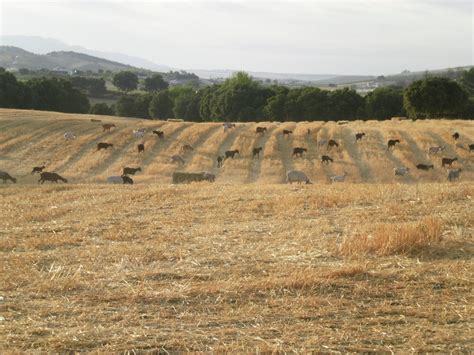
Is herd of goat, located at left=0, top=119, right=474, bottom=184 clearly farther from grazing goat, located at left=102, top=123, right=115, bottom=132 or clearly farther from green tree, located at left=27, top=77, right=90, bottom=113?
green tree, located at left=27, top=77, right=90, bottom=113

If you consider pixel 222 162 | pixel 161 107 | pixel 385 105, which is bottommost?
pixel 222 162

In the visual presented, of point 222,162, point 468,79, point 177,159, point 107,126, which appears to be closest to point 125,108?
point 107,126

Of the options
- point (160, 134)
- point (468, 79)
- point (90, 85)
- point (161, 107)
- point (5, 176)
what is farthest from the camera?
point (90, 85)

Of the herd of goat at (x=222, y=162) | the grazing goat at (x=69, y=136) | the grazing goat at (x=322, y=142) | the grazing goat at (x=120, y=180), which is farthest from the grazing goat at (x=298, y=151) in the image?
the grazing goat at (x=69, y=136)

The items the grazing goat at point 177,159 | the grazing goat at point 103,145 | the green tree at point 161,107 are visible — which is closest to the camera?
the grazing goat at point 177,159

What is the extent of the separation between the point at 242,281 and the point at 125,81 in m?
136

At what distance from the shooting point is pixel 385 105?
77125 millimetres

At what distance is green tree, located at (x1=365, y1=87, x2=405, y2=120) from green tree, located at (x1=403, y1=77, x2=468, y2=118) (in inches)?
418

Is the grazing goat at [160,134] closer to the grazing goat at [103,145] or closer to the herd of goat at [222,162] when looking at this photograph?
the herd of goat at [222,162]

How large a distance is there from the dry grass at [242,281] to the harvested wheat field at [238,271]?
0.02m

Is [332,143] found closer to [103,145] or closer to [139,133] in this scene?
[139,133]

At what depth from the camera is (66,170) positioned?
39.0 m

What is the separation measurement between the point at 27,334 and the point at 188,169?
34.2 metres

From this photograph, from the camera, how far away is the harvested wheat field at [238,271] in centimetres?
521
